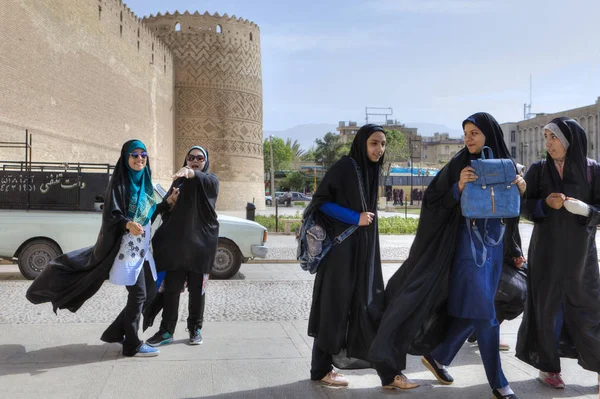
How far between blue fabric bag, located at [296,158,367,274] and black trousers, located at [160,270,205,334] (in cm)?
138

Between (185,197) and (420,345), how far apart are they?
7.16ft

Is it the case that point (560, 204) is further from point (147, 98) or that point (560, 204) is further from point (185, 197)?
point (147, 98)

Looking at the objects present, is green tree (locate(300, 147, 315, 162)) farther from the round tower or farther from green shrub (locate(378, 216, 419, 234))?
green shrub (locate(378, 216, 419, 234))

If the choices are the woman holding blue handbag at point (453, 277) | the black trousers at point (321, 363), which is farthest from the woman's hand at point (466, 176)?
the black trousers at point (321, 363)

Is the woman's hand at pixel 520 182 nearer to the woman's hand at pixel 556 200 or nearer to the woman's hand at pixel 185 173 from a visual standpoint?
the woman's hand at pixel 556 200

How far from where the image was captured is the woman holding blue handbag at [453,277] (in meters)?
3.82

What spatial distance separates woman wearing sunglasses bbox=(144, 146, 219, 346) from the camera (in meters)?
5.16

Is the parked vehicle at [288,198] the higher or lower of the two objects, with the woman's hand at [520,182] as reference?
lower

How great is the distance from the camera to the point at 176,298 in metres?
5.27

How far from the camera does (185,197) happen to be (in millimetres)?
5199

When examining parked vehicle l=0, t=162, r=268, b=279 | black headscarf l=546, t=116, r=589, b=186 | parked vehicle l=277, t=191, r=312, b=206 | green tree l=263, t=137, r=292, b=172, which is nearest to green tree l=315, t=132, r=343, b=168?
green tree l=263, t=137, r=292, b=172

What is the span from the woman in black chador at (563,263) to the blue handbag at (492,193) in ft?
1.86

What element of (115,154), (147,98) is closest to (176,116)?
(147,98)

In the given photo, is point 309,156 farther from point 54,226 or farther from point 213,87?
point 54,226
